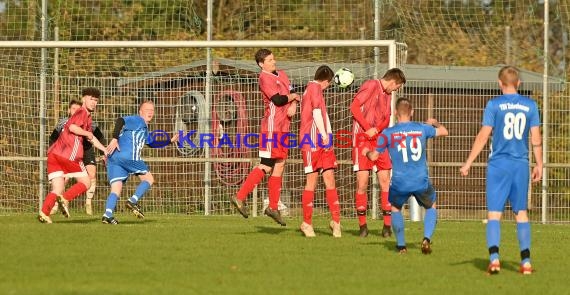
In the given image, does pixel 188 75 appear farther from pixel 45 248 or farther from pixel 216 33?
pixel 45 248

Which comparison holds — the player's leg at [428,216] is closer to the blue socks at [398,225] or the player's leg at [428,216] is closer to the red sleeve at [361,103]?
the blue socks at [398,225]

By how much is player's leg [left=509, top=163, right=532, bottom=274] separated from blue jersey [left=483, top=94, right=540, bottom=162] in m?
0.14

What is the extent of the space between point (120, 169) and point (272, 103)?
3214 mm

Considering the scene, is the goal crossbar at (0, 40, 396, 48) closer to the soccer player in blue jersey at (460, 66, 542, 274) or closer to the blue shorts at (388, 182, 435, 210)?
the blue shorts at (388, 182, 435, 210)

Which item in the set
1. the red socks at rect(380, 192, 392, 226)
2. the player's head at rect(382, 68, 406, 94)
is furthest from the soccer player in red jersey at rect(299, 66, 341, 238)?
the red socks at rect(380, 192, 392, 226)

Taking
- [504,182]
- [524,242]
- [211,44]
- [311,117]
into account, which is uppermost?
[211,44]

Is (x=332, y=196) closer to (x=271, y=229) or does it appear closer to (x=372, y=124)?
(x=372, y=124)

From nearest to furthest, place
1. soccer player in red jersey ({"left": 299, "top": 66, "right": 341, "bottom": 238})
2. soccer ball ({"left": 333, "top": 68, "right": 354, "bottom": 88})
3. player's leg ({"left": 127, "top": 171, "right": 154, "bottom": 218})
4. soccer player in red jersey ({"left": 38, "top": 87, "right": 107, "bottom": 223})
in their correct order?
soccer player in red jersey ({"left": 299, "top": 66, "right": 341, "bottom": 238}), soccer ball ({"left": 333, "top": 68, "right": 354, "bottom": 88}), soccer player in red jersey ({"left": 38, "top": 87, "right": 107, "bottom": 223}), player's leg ({"left": 127, "top": 171, "right": 154, "bottom": 218})

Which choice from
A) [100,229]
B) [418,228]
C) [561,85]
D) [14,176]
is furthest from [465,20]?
[100,229]

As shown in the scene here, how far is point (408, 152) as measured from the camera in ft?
40.8

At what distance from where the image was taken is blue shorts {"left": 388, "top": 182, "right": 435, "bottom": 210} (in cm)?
1253

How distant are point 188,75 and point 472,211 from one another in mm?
5423

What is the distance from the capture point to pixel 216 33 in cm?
2919

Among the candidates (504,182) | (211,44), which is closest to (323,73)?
(504,182)
